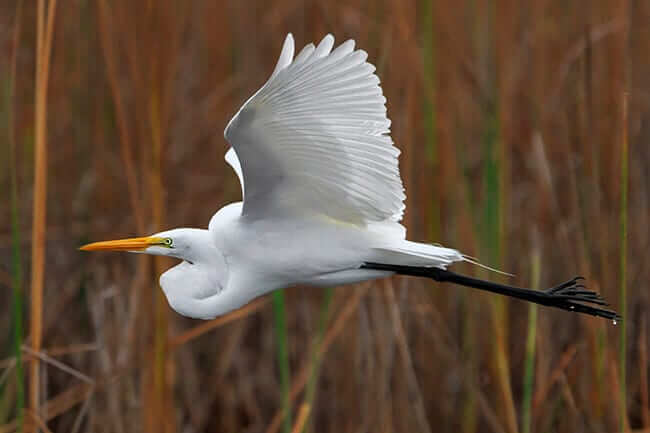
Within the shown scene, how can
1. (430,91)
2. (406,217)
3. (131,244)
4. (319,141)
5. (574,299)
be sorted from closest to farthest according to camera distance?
(319,141) < (131,244) < (574,299) < (430,91) < (406,217)

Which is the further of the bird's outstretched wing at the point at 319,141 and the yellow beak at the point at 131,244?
the yellow beak at the point at 131,244

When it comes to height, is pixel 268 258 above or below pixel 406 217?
below

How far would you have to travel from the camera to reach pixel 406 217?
5.71ft

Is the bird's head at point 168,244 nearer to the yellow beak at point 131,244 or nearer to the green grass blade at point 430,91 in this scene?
the yellow beak at point 131,244

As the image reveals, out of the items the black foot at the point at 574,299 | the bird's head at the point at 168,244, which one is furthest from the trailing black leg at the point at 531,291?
the bird's head at the point at 168,244

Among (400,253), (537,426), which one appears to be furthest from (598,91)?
(400,253)

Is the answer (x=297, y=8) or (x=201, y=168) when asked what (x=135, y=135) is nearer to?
(x=201, y=168)

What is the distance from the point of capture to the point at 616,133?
1.83 metres

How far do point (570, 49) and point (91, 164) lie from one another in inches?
46.1

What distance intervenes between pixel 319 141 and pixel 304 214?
0.13 metres

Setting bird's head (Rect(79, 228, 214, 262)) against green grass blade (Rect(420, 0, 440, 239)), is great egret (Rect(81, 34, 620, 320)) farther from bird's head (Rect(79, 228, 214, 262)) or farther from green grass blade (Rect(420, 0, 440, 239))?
green grass blade (Rect(420, 0, 440, 239))

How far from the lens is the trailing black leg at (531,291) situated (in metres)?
1.14

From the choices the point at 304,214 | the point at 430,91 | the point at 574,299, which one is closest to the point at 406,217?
the point at 430,91

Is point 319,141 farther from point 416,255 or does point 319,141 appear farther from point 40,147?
point 40,147
